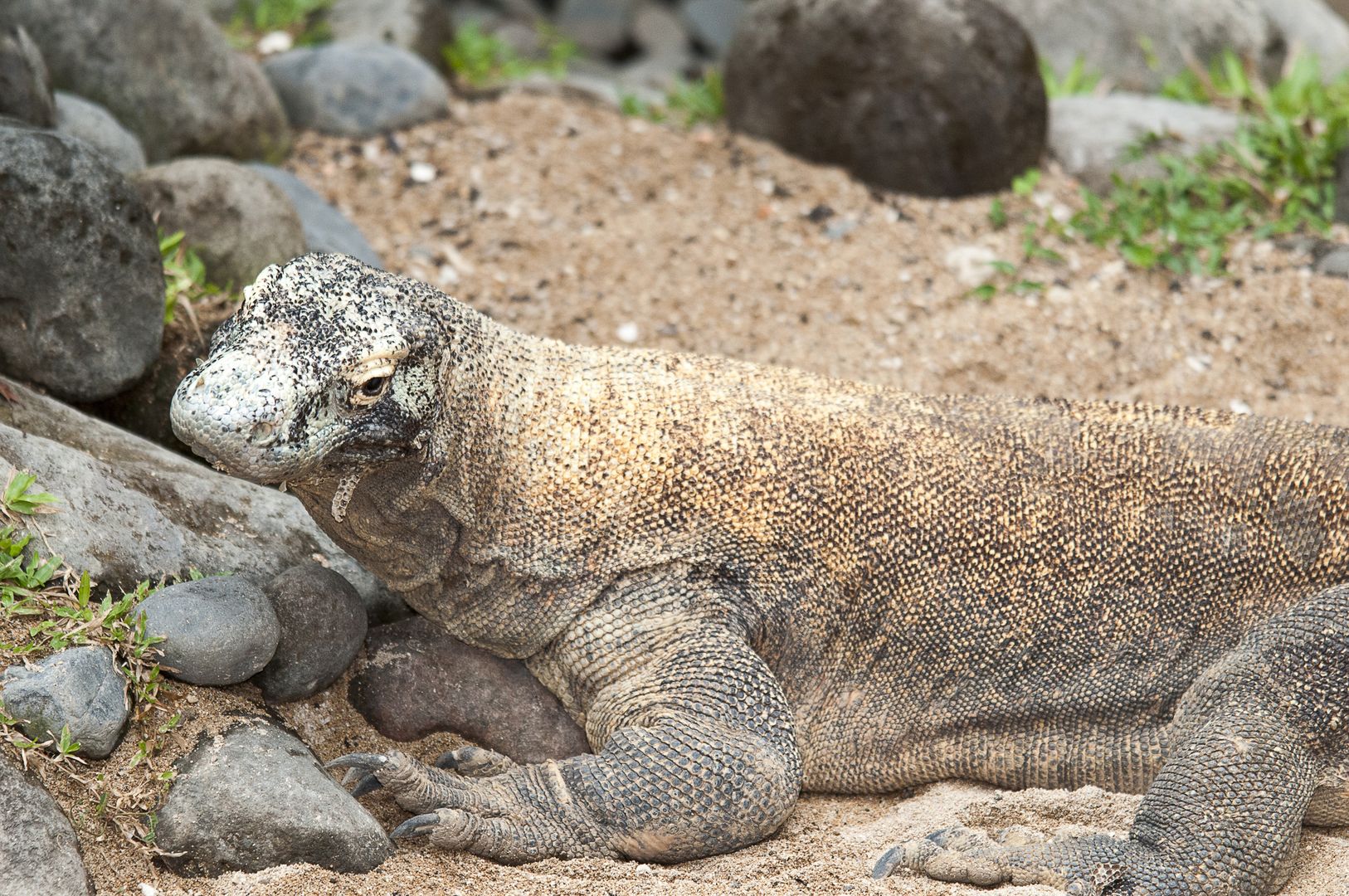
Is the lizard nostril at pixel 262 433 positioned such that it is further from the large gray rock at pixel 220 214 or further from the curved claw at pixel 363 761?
the large gray rock at pixel 220 214

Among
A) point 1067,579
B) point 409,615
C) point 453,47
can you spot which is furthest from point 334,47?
point 1067,579

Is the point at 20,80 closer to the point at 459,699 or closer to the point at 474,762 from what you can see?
the point at 459,699

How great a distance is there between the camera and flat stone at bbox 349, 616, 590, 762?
12.8ft

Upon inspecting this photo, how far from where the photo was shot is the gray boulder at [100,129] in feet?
19.6

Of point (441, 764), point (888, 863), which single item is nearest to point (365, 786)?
point (441, 764)

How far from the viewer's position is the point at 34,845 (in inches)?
114

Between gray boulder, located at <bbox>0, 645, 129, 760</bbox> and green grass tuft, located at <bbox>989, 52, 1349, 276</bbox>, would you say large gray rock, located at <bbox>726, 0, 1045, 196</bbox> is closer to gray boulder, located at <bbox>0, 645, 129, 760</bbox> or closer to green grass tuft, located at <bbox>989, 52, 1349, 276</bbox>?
green grass tuft, located at <bbox>989, 52, 1349, 276</bbox>

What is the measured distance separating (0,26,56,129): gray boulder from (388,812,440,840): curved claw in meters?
3.24

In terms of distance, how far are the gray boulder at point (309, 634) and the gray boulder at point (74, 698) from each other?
48 centimetres

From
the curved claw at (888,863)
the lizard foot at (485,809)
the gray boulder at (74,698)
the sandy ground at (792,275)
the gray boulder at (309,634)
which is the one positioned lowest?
the sandy ground at (792,275)

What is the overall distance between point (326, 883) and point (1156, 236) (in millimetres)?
5965

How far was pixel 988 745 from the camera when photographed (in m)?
4.05

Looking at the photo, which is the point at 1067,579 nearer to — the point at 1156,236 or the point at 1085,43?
the point at 1156,236

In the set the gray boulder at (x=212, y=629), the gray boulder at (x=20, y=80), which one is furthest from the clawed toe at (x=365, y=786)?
the gray boulder at (x=20, y=80)
